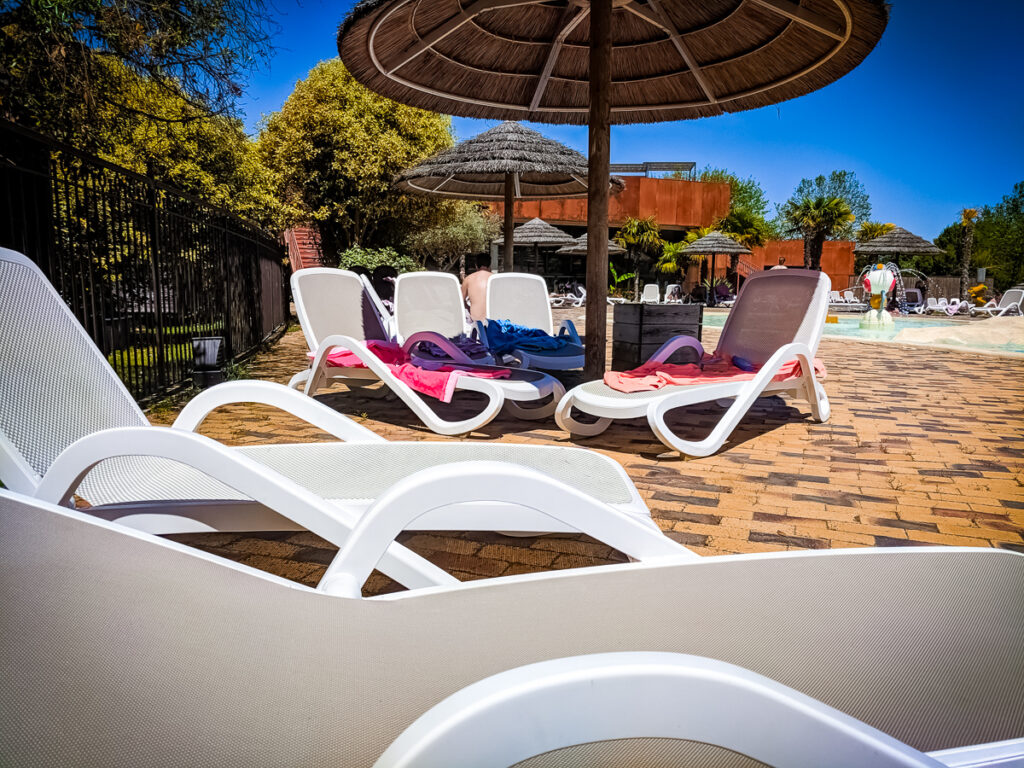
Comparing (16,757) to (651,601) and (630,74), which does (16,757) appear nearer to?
(651,601)

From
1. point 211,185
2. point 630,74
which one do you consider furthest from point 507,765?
point 211,185

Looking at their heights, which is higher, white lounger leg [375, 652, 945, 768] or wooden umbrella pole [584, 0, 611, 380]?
wooden umbrella pole [584, 0, 611, 380]

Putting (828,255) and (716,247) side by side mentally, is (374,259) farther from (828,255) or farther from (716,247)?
(828,255)

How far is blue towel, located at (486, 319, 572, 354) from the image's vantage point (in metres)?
5.48

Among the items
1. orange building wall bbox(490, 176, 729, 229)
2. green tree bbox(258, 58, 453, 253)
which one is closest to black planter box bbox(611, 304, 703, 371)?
green tree bbox(258, 58, 453, 253)

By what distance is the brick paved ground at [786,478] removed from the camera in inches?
90.9

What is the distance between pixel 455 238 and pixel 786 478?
21674 millimetres

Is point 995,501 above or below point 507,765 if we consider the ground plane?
below

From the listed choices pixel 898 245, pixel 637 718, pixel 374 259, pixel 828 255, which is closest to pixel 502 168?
pixel 637 718

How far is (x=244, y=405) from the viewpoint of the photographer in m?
5.12

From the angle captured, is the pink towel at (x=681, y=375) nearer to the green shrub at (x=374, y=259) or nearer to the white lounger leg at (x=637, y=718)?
the white lounger leg at (x=637, y=718)

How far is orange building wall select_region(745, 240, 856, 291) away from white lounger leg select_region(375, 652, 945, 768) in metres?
41.2

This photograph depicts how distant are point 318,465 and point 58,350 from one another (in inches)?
30.7

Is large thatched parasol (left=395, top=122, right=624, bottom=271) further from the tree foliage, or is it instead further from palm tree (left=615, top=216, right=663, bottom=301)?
palm tree (left=615, top=216, right=663, bottom=301)
